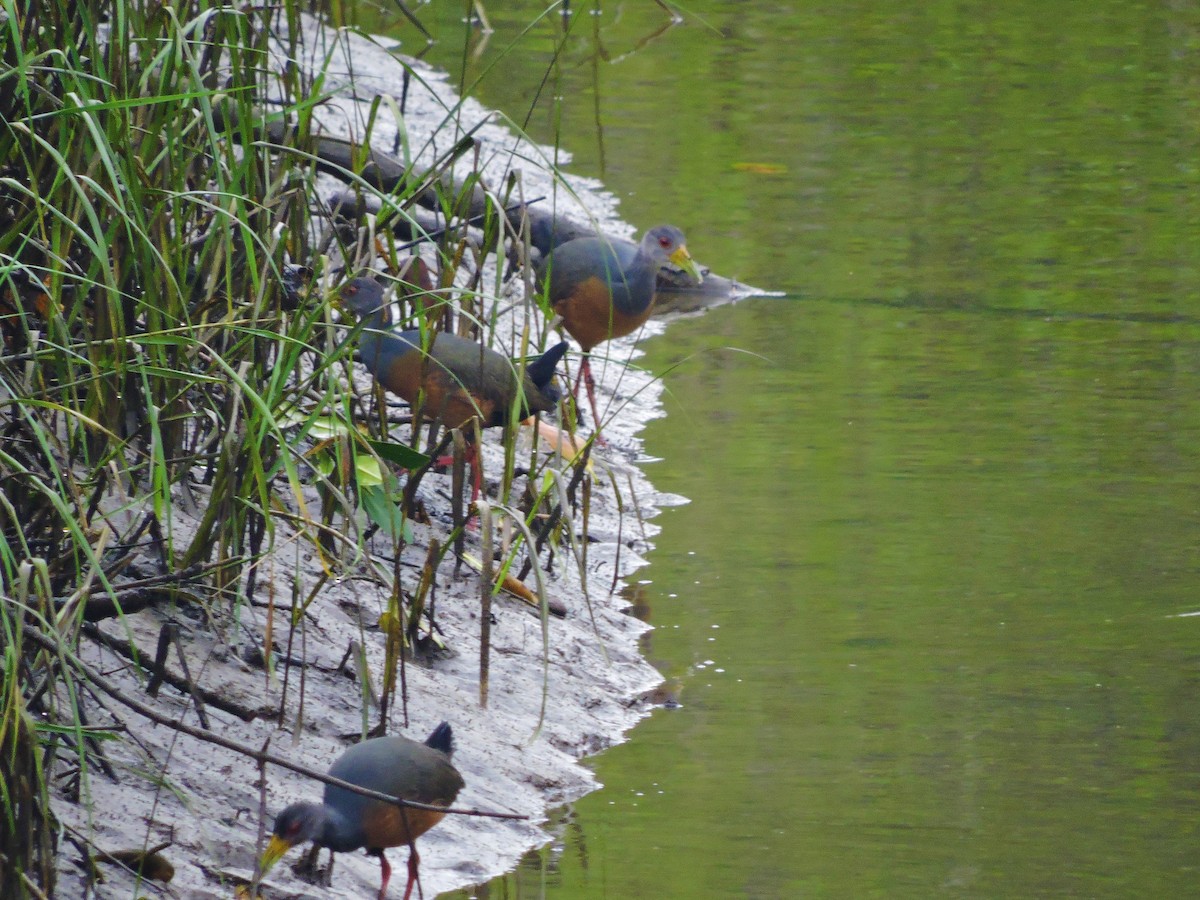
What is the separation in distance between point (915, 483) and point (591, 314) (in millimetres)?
1257

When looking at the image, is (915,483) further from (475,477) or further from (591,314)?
(475,477)

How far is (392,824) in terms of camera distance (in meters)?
3.54

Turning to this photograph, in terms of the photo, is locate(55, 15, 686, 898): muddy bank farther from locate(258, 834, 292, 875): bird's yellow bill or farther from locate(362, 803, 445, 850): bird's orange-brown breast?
locate(362, 803, 445, 850): bird's orange-brown breast

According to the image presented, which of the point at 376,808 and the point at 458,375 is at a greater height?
the point at 458,375

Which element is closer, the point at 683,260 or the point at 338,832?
the point at 338,832

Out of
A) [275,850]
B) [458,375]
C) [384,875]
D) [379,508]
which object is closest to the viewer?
[275,850]

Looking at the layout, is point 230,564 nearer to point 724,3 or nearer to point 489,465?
point 489,465

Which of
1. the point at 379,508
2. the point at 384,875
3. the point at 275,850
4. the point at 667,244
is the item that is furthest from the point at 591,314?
the point at 275,850

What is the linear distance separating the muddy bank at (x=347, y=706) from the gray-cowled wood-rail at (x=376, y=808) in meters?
0.08

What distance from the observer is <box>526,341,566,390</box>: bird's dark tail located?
4949 mm

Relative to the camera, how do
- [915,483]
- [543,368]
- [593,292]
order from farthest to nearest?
[593,292] → [915,483] → [543,368]

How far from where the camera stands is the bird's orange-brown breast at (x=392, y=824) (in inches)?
137

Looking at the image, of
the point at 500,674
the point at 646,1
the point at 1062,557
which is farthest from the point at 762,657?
the point at 646,1

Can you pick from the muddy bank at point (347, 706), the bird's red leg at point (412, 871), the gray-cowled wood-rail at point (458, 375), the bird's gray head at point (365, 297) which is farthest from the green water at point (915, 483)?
the bird's gray head at point (365, 297)
